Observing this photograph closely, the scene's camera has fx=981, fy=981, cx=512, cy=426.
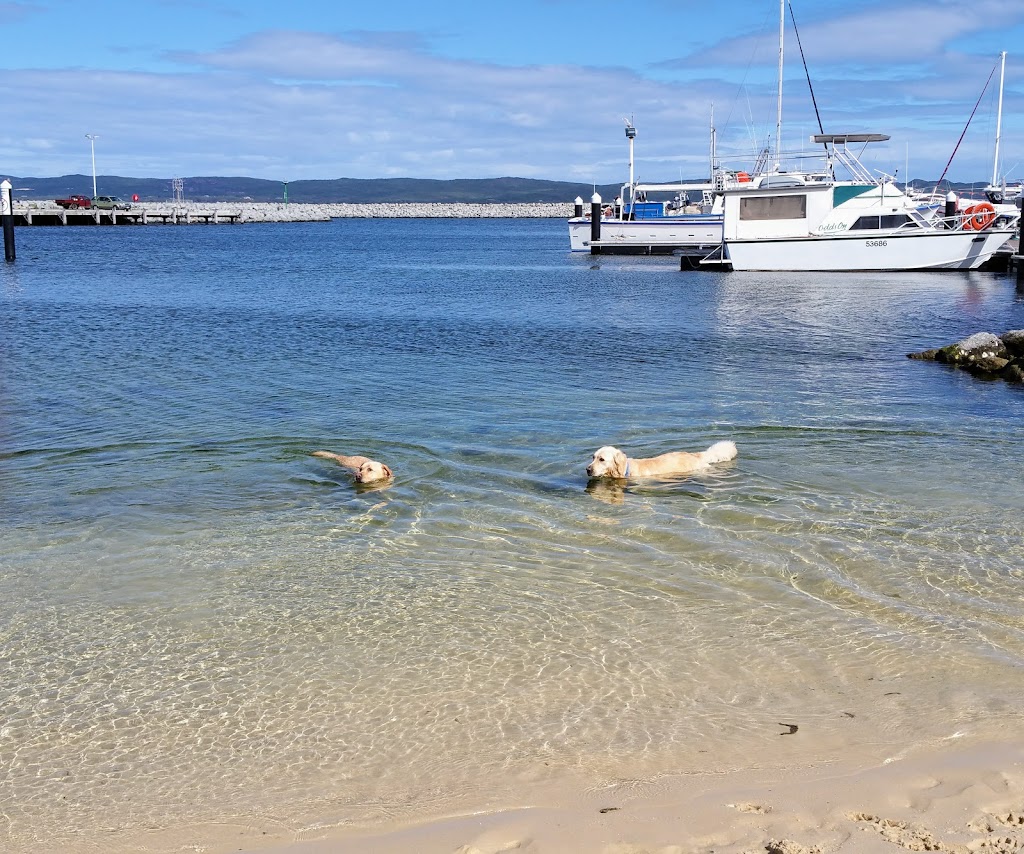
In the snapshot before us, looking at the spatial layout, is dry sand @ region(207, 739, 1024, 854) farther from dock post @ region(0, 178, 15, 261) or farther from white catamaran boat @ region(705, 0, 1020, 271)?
dock post @ region(0, 178, 15, 261)

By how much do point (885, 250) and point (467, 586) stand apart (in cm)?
3596

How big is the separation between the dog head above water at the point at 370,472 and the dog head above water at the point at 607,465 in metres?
1.95

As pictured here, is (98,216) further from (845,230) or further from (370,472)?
(370,472)

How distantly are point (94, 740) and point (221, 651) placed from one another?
106cm

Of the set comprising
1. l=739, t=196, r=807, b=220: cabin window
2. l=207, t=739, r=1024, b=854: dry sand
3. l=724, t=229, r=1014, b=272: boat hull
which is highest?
l=739, t=196, r=807, b=220: cabin window

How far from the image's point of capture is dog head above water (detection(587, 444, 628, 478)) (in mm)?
8953

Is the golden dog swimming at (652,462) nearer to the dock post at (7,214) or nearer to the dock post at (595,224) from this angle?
the dock post at (7,214)

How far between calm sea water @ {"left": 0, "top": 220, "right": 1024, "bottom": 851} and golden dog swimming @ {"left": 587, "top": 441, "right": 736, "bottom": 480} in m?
0.15

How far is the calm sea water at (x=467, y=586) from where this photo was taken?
458 centimetres

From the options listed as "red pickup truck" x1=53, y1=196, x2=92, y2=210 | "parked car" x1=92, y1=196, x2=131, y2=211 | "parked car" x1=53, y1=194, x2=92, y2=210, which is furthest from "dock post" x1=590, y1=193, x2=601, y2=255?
"red pickup truck" x1=53, y1=196, x2=92, y2=210

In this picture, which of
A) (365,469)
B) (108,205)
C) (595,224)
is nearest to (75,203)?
(108,205)

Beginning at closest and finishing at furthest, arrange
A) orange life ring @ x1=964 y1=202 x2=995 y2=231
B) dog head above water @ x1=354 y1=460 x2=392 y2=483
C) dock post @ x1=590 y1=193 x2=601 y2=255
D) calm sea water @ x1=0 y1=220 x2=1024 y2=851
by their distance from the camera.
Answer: calm sea water @ x1=0 y1=220 x2=1024 y2=851 → dog head above water @ x1=354 y1=460 x2=392 y2=483 → orange life ring @ x1=964 y1=202 x2=995 y2=231 → dock post @ x1=590 y1=193 x2=601 y2=255

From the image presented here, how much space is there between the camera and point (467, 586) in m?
6.76

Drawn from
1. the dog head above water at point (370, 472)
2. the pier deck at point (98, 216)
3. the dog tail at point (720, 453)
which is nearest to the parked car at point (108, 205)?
the pier deck at point (98, 216)
